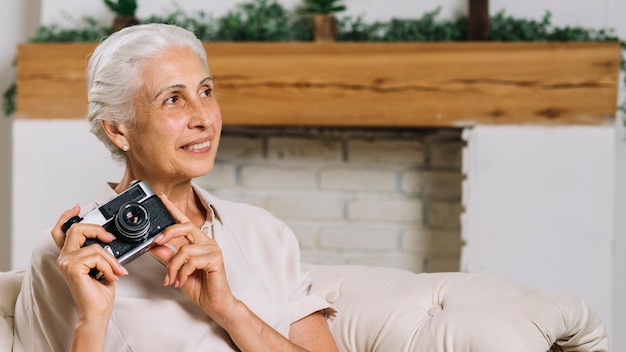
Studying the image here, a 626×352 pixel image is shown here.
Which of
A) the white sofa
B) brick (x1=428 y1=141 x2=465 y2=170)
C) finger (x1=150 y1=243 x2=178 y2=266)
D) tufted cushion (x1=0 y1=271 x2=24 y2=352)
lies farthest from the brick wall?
finger (x1=150 y1=243 x2=178 y2=266)

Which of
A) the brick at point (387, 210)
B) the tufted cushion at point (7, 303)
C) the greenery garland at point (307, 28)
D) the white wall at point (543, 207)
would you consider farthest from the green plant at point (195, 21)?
the tufted cushion at point (7, 303)

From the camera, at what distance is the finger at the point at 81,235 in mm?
1147

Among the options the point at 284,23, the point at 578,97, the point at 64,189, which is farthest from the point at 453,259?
the point at 64,189

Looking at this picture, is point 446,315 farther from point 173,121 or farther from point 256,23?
point 256,23

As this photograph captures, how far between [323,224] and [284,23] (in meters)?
0.63

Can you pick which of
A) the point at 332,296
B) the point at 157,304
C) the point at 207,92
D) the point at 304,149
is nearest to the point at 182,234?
the point at 157,304

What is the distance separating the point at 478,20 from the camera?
2.38 metres

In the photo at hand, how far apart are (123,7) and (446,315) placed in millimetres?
1526

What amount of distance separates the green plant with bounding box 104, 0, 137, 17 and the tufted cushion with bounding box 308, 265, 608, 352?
4.18 feet

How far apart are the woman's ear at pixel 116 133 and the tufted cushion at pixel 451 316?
0.44 metres

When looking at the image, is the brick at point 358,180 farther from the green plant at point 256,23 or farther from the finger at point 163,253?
the finger at point 163,253

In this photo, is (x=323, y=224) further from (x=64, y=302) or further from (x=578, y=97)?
(x=64, y=302)

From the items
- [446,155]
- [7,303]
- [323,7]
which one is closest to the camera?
[7,303]

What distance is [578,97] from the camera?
2307mm
